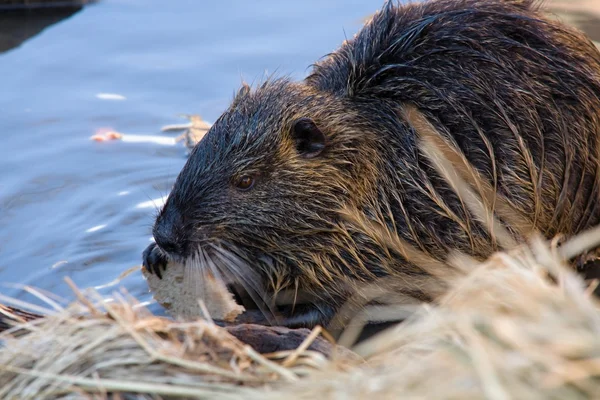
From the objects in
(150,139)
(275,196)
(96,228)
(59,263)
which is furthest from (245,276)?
(150,139)

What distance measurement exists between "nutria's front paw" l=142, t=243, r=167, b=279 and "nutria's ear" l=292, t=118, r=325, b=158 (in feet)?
2.59

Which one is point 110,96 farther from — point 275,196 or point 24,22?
point 275,196

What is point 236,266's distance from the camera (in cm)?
414

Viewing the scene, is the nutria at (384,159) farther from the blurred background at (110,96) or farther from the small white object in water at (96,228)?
the small white object in water at (96,228)

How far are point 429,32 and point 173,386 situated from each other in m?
2.60

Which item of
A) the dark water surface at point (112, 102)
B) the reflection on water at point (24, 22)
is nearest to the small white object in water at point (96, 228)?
the dark water surface at point (112, 102)

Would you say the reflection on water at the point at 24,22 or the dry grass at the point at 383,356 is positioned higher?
the reflection on water at the point at 24,22

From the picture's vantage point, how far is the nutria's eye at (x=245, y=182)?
4105 mm

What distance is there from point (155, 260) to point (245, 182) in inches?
22.7

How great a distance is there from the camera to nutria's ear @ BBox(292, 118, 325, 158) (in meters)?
4.15

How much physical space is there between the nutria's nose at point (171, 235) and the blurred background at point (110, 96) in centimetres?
57

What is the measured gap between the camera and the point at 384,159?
170 inches

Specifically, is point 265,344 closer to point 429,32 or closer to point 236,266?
point 236,266

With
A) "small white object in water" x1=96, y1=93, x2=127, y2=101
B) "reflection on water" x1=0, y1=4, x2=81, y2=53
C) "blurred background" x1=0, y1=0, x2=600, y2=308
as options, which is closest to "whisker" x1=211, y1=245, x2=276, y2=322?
"blurred background" x1=0, y1=0, x2=600, y2=308
